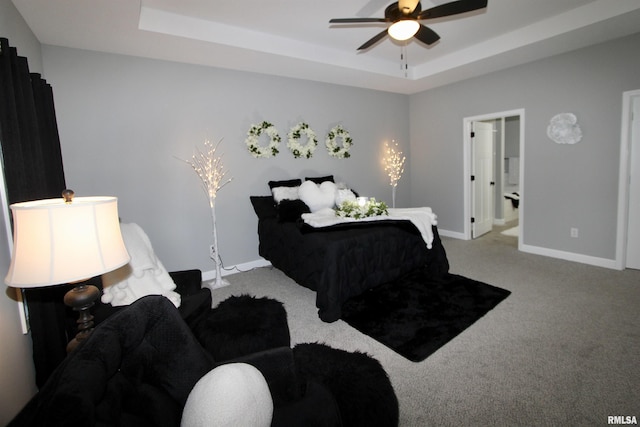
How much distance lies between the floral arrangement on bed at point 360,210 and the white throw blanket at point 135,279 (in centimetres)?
208

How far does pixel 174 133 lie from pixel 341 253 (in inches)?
97.6

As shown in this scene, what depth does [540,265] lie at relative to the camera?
4.07 meters

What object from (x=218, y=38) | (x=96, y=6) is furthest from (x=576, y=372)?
(x=96, y=6)

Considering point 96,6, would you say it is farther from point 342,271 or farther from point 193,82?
point 342,271

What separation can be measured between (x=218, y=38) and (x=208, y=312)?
9.02 feet

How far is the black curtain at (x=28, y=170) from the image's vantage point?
1.62 m

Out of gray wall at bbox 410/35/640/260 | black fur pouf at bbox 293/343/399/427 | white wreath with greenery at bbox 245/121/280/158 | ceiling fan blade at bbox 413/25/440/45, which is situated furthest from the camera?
white wreath with greenery at bbox 245/121/280/158

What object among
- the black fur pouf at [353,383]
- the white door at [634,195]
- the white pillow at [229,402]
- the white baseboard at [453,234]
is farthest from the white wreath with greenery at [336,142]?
the white pillow at [229,402]

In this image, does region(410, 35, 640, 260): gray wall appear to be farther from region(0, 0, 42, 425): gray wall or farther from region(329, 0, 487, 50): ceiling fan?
region(0, 0, 42, 425): gray wall

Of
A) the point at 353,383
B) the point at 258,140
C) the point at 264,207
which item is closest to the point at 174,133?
the point at 258,140

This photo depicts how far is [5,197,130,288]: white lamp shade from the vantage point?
111 centimetres

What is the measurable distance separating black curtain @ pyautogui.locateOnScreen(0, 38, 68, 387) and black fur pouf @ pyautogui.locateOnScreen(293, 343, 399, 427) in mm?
1398

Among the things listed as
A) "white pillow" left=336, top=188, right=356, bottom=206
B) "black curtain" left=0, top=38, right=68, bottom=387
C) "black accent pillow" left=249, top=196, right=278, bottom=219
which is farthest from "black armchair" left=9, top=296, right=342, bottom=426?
"white pillow" left=336, top=188, right=356, bottom=206

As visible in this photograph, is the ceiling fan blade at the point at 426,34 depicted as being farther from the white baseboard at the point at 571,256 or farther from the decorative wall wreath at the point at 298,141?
the white baseboard at the point at 571,256
